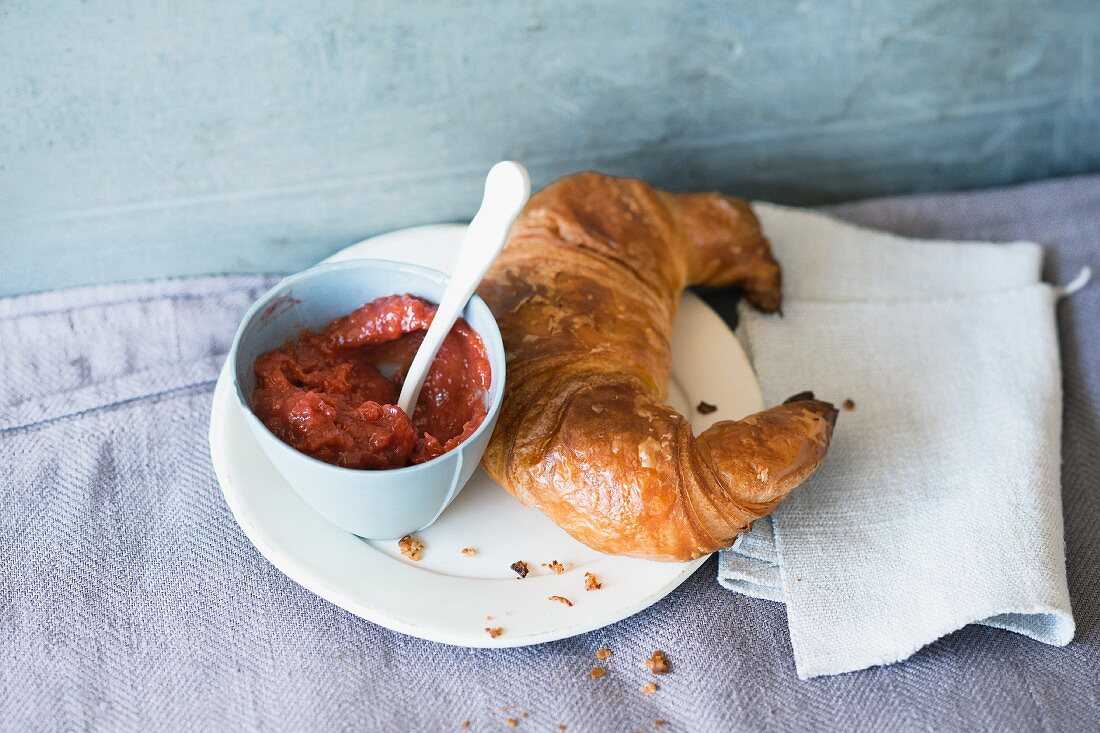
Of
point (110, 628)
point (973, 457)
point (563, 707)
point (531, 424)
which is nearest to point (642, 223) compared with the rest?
point (531, 424)

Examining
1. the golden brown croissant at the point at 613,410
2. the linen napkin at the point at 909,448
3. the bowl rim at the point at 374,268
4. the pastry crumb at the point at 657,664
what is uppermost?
the bowl rim at the point at 374,268

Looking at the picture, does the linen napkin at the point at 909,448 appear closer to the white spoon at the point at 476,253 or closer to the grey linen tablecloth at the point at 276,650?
the grey linen tablecloth at the point at 276,650

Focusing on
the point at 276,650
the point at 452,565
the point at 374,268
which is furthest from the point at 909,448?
the point at 276,650

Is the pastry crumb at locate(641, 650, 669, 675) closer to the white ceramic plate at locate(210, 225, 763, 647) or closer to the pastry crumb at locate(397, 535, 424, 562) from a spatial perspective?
the white ceramic plate at locate(210, 225, 763, 647)

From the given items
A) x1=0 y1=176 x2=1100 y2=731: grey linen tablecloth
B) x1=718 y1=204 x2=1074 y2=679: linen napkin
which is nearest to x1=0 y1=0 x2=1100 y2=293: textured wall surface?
x1=718 y1=204 x2=1074 y2=679: linen napkin

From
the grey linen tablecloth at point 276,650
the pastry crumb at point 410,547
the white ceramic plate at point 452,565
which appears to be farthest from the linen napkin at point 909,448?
the pastry crumb at point 410,547

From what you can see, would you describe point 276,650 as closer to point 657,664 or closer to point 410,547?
point 410,547
